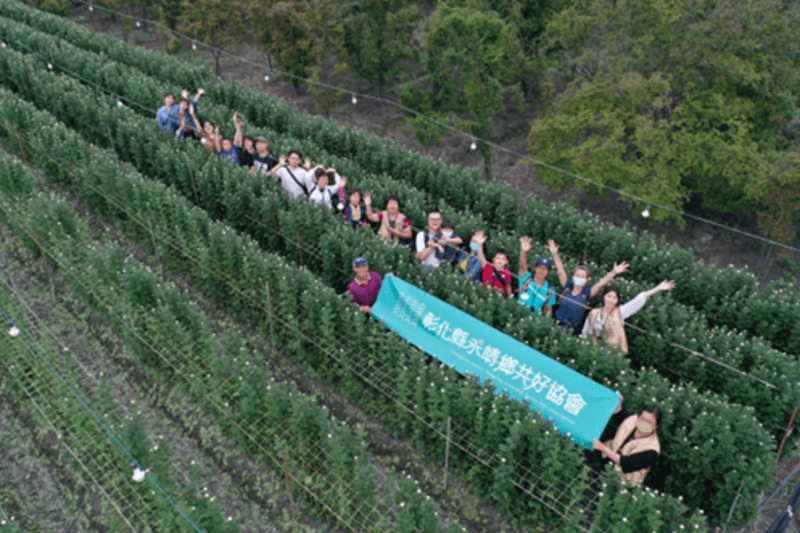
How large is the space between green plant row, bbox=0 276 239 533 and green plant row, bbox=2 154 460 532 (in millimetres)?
1255

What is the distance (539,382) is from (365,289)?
12.7ft

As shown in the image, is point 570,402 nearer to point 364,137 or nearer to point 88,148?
point 364,137

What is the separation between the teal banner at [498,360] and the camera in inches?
338

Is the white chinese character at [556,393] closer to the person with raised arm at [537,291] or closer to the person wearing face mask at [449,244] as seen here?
the person with raised arm at [537,291]

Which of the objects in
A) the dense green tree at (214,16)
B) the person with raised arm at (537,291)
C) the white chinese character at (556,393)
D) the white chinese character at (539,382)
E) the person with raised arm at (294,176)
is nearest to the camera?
the white chinese character at (556,393)

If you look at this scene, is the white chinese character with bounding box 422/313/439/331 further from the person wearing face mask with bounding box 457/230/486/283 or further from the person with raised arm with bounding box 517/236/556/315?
the person with raised arm with bounding box 517/236/556/315

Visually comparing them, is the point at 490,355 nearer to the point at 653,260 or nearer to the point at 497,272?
the point at 497,272

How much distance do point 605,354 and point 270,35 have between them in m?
23.7

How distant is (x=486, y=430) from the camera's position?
8.81 meters

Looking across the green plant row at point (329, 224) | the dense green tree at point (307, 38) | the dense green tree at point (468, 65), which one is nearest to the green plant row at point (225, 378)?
the green plant row at point (329, 224)

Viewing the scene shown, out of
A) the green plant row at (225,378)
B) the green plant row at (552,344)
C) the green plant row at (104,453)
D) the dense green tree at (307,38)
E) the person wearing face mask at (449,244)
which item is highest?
the dense green tree at (307,38)

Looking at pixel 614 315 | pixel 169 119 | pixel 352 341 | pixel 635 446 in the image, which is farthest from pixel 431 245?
pixel 169 119

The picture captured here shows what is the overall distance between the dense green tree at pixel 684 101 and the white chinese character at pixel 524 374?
10.3 meters

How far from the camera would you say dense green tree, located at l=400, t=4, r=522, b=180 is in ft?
65.7
